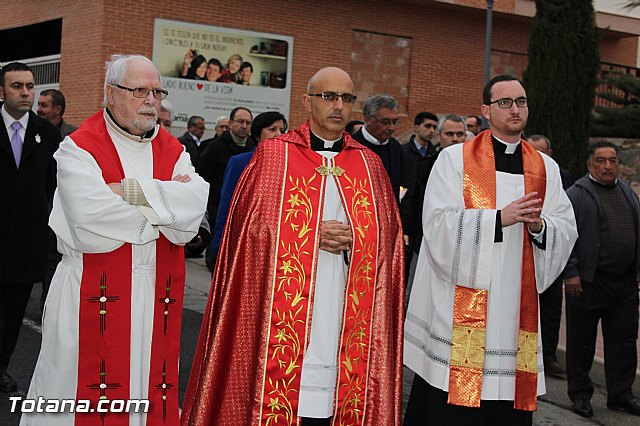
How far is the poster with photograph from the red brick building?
216 millimetres

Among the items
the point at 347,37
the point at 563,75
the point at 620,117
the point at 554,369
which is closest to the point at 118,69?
the point at 554,369

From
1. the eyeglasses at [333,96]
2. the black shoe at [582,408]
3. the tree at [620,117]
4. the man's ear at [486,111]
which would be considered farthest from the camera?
the tree at [620,117]

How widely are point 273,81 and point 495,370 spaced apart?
54.1 ft

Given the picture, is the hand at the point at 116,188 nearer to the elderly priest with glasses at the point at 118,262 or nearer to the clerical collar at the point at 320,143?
the elderly priest with glasses at the point at 118,262

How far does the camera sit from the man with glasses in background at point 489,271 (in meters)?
5.02

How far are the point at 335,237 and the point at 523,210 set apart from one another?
1.02 m

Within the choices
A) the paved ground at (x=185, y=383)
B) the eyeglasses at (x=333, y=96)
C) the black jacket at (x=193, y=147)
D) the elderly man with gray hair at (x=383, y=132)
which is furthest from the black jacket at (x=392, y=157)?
the black jacket at (x=193, y=147)

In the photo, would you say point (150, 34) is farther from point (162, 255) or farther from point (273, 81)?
point (162, 255)

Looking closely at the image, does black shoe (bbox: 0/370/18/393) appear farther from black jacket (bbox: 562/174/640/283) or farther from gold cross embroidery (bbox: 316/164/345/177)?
black jacket (bbox: 562/174/640/283)

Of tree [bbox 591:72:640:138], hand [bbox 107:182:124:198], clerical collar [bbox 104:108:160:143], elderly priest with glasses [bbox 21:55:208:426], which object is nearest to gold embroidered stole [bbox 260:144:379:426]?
elderly priest with glasses [bbox 21:55:208:426]

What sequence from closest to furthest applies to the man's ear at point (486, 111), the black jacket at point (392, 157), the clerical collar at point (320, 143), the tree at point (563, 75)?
the clerical collar at point (320, 143), the man's ear at point (486, 111), the black jacket at point (392, 157), the tree at point (563, 75)

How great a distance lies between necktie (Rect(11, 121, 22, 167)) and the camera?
6.39 metres

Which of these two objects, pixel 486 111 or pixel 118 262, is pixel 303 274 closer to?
pixel 118 262

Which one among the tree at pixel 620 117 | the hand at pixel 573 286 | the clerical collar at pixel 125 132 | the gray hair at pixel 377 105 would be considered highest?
the tree at pixel 620 117
